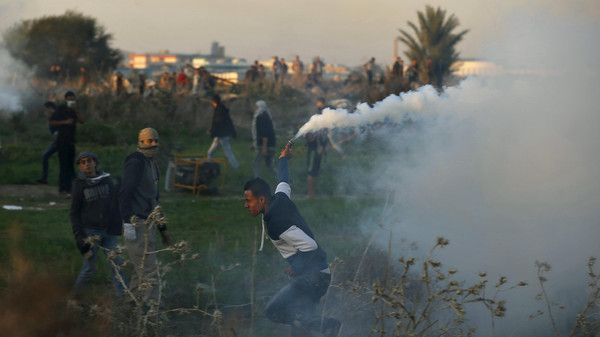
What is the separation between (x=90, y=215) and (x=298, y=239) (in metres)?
2.35

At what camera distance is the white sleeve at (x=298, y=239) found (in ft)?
18.4

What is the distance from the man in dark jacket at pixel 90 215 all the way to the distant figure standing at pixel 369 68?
66.8 ft

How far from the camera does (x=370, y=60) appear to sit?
2750 centimetres

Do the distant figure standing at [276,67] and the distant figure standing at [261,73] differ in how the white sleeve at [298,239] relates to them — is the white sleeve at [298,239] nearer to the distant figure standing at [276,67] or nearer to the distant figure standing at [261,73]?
the distant figure standing at [261,73]

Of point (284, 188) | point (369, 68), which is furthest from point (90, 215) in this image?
point (369, 68)

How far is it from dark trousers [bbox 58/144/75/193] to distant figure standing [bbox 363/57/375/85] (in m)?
15.3

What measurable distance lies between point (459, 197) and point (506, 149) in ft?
2.87

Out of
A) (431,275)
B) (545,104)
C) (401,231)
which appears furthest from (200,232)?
(545,104)

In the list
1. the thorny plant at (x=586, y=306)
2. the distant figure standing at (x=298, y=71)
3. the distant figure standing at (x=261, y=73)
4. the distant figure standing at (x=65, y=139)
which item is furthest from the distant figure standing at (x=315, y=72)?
the thorny plant at (x=586, y=306)

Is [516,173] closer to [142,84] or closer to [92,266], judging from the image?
[92,266]

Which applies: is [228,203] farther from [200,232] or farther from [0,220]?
[0,220]

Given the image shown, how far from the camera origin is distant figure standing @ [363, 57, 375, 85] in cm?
2656

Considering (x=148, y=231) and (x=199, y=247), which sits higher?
(x=148, y=231)

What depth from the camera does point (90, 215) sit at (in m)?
6.80
